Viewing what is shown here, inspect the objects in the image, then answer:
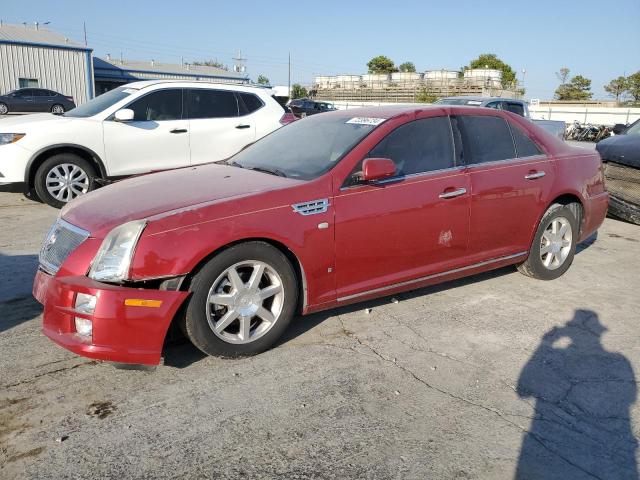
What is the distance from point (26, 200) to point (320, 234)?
20.0ft

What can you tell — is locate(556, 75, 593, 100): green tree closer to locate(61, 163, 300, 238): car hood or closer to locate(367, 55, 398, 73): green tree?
locate(367, 55, 398, 73): green tree

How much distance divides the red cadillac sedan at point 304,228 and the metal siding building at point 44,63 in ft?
119

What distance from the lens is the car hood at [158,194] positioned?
10.6 ft

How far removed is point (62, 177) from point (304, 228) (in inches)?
199

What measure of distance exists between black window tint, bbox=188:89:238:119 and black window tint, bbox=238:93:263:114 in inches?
5.6

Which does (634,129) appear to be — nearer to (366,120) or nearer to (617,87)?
(366,120)

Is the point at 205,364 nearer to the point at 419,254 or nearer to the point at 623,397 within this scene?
the point at 419,254

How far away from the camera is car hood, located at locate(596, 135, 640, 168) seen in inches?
302

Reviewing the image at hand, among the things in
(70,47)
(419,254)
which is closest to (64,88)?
(70,47)

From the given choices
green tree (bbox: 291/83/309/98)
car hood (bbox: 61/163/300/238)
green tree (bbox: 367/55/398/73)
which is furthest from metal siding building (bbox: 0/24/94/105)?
green tree (bbox: 367/55/398/73)

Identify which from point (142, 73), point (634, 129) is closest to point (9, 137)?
point (634, 129)

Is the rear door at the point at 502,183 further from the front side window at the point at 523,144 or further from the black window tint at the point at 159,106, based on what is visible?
the black window tint at the point at 159,106

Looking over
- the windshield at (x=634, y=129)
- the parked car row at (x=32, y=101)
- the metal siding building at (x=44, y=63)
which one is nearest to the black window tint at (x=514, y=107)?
the windshield at (x=634, y=129)

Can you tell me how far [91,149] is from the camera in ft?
23.8
